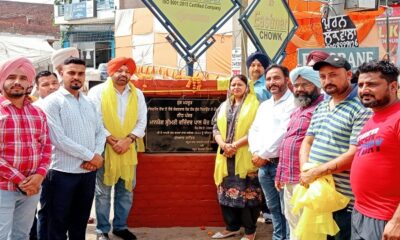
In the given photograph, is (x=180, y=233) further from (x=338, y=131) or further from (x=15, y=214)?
(x=338, y=131)

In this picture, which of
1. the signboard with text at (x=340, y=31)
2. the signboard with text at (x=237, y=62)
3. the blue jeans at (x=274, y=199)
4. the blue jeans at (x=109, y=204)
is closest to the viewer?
the blue jeans at (x=274, y=199)

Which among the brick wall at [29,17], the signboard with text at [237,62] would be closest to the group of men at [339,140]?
the signboard with text at [237,62]

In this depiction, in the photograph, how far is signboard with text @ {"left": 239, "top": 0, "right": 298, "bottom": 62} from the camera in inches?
297

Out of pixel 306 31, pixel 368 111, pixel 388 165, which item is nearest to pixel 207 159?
pixel 368 111

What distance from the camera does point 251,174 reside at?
18.1 ft

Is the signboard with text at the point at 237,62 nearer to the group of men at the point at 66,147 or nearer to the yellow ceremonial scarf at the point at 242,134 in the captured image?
the yellow ceremonial scarf at the point at 242,134

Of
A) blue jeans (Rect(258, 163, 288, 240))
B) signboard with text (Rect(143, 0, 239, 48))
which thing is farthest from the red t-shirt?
signboard with text (Rect(143, 0, 239, 48))

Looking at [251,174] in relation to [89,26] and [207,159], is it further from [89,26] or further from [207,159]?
[89,26]

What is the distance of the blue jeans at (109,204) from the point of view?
5484 mm

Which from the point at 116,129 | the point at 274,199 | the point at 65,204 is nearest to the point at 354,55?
the point at 274,199

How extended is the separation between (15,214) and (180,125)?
8.00 feet

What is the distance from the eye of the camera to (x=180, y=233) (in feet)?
19.3

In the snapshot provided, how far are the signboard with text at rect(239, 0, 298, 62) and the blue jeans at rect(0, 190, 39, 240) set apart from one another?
436cm

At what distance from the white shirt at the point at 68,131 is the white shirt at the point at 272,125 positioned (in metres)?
1.61
